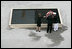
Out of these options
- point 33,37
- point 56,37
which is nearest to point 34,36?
point 33,37

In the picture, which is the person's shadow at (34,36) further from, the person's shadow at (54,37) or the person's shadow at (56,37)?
the person's shadow at (56,37)

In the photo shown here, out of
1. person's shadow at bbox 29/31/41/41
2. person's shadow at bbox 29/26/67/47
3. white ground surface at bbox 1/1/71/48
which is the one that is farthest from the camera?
person's shadow at bbox 29/31/41/41

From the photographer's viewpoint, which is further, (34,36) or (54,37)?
(34,36)

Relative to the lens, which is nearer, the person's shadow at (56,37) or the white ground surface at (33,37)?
the white ground surface at (33,37)

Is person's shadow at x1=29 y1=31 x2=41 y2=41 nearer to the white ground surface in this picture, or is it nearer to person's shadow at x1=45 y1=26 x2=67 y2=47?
the white ground surface

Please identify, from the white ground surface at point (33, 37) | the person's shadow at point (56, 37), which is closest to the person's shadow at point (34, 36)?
the white ground surface at point (33, 37)

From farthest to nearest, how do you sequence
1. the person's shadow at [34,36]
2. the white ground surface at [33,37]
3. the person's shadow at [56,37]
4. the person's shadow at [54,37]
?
the person's shadow at [34,36]
the person's shadow at [54,37]
the person's shadow at [56,37]
the white ground surface at [33,37]

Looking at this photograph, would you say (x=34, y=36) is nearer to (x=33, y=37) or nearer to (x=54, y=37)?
(x=33, y=37)

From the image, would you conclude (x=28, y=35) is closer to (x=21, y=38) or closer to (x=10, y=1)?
(x=21, y=38)

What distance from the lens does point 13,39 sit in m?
15.2

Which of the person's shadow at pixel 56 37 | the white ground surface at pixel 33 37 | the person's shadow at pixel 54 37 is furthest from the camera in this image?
the person's shadow at pixel 54 37

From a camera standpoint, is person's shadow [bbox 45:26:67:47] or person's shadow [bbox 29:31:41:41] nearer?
person's shadow [bbox 45:26:67:47]

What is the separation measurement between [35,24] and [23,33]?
120 centimetres

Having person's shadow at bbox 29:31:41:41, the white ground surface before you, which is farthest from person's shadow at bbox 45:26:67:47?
person's shadow at bbox 29:31:41:41
